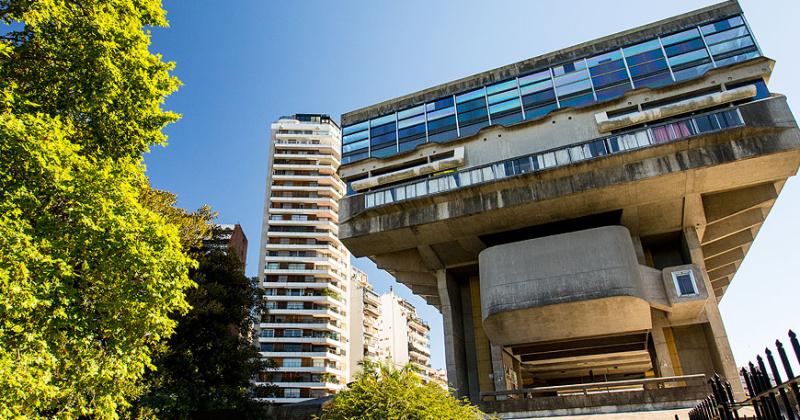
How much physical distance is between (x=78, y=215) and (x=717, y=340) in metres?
25.2

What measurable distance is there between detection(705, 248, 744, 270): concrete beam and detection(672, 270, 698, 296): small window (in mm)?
12230

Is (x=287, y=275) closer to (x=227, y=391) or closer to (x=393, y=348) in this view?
(x=393, y=348)

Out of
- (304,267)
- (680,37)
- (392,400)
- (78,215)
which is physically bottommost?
(392,400)

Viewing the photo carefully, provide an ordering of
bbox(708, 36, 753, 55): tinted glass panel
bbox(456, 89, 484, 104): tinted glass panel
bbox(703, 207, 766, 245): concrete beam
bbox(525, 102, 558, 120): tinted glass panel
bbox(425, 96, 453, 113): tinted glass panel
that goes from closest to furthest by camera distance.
Answer: bbox(708, 36, 753, 55): tinted glass panel
bbox(703, 207, 766, 245): concrete beam
bbox(525, 102, 558, 120): tinted glass panel
bbox(456, 89, 484, 104): tinted glass panel
bbox(425, 96, 453, 113): tinted glass panel

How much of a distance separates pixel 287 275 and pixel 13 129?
53.6m

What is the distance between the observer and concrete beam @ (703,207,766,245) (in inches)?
965

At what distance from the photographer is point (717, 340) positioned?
21703mm

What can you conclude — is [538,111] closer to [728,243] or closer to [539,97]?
[539,97]

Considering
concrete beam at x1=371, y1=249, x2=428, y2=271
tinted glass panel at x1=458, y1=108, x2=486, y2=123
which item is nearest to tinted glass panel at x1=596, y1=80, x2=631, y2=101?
tinted glass panel at x1=458, y1=108, x2=486, y2=123

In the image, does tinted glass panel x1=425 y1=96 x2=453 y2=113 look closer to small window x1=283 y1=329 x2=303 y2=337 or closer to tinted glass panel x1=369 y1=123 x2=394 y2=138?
tinted glass panel x1=369 y1=123 x2=394 y2=138

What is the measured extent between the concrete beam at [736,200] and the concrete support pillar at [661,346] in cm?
589

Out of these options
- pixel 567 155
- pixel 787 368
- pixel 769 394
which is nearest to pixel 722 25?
pixel 567 155

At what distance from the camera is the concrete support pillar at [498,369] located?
2467 centimetres

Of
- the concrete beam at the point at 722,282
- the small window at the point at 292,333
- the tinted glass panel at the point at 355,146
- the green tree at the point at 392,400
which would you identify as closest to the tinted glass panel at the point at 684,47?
the tinted glass panel at the point at 355,146
